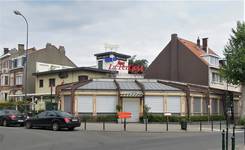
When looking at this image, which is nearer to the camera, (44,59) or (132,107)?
(132,107)

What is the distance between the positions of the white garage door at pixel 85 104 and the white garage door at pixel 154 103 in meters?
6.24

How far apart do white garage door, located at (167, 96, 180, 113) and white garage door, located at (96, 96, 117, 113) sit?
20.3ft

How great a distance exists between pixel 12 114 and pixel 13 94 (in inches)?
1473

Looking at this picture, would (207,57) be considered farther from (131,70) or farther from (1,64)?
(1,64)

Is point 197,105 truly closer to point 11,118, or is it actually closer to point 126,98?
point 126,98

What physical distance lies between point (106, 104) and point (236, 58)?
578 inches

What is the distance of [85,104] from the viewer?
46.0m

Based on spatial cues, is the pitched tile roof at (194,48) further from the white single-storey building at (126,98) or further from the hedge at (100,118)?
the hedge at (100,118)

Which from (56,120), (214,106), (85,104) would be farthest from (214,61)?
(56,120)

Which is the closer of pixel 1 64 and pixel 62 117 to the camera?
pixel 62 117

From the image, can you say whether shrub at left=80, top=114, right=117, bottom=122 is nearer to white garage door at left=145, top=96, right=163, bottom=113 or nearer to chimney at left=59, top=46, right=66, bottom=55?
white garage door at left=145, top=96, right=163, bottom=113

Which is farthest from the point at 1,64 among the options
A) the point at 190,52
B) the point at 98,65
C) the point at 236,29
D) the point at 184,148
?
the point at 184,148

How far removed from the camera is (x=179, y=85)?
161 feet

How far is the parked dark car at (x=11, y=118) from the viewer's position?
116 ft
